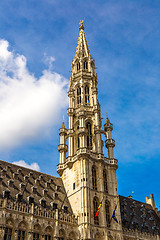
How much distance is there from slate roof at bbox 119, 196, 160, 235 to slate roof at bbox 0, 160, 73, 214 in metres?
16.2

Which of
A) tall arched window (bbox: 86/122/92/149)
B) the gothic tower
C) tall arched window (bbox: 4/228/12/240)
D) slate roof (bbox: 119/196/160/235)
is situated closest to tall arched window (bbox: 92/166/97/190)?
the gothic tower

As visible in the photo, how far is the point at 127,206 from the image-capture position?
72188mm

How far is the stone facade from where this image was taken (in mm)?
48469

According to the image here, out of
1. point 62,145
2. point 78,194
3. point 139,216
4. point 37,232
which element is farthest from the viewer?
point 139,216

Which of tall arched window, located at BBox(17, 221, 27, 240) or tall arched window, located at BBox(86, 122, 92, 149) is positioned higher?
tall arched window, located at BBox(86, 122, 92, 149)

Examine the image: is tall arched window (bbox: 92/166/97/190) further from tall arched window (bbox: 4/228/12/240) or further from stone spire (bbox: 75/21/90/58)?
stone spire (bbox: 75/21/90/58)

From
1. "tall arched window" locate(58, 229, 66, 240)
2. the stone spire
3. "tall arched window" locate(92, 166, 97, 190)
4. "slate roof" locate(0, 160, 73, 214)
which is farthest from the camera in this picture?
the stone spire

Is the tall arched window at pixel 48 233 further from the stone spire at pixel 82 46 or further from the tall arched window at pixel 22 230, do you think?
the stone spire at pixel 82 46

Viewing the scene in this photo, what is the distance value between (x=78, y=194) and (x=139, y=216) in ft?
75.4

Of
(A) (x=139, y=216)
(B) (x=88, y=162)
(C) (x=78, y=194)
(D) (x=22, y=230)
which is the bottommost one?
(D) (x=22, y=230)

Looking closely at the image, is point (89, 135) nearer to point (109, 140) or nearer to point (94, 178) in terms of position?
point (109, 140)

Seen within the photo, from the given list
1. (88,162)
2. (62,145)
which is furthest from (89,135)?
(88,162)

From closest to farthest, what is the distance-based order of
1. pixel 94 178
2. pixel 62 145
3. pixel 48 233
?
1. pixel 48 233
2. pixel 94 178
3. pixel 62 145

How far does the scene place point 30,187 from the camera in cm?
5597
